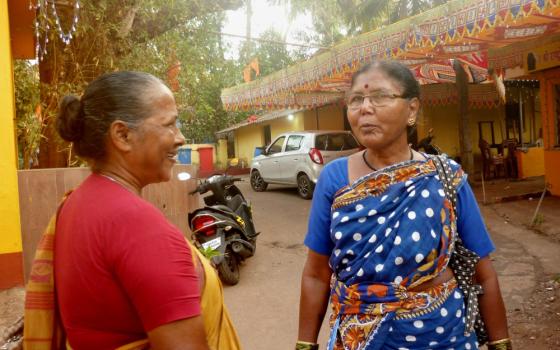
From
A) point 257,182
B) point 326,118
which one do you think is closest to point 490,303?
point 257,182

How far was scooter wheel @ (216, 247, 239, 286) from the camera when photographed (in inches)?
209

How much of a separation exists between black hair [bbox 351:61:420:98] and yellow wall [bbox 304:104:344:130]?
1635 centimetres

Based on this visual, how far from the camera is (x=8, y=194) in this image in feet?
15.8

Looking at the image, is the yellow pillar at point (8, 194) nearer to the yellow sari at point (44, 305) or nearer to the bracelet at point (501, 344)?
the yellow sari at point (44, 305)

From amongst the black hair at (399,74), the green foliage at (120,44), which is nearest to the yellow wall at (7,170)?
the green foliage at (120,44)

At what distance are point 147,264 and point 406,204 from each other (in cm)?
95

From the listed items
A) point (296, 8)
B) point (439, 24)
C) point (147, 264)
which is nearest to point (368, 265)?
point (147, 264)

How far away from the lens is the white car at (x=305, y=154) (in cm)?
1059

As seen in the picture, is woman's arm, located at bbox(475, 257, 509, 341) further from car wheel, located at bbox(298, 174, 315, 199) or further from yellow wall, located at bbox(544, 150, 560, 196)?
car wheel, located at bbox(298, 174, 315, 199)

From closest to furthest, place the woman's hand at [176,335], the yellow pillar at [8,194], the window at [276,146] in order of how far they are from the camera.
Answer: the woman's hand at [176,335] → the yellow pillar at [8,194] → the window at [276,146]

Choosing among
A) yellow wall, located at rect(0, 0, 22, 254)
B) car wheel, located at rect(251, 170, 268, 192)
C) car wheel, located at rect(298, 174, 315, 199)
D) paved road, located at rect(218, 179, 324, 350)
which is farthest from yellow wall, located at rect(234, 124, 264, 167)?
yellow wall, located at rect(0, 0, 22, 254)

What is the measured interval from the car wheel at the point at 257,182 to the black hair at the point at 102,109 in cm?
1174

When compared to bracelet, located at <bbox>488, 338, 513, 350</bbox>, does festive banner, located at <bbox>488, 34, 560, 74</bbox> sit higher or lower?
higher

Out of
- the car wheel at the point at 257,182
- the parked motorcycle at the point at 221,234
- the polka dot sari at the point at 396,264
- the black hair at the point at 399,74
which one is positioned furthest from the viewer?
the car wheel at the point at 257,182
